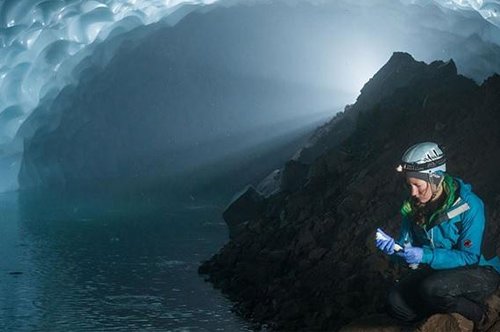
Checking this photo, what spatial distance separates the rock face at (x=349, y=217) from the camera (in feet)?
20.8

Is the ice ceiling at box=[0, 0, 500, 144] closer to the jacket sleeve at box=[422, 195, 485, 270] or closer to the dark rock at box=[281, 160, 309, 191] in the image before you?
the dark rock at box=[281, 160, 309, 191]

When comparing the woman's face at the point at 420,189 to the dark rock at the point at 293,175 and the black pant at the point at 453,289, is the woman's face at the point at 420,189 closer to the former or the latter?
the black pant at the point at 453,289

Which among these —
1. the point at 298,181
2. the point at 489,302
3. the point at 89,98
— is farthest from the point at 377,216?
the point at 89,98

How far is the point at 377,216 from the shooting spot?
7.18 meters

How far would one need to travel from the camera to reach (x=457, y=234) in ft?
13.3

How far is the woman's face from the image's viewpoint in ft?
13.4

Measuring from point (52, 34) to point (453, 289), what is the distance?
11.5 m

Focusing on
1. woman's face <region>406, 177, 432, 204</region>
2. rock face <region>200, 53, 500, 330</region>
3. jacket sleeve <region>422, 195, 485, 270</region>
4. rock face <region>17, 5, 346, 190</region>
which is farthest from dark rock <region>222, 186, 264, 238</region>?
rock face <region>17, 5, 346, 190</region>

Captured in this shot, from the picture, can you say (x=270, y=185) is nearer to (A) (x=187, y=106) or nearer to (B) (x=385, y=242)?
(B) (x=385, y=242)

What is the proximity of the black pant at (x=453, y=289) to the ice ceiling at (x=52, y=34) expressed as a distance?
975 centimetres

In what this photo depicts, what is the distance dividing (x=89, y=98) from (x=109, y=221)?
7379 millimetres

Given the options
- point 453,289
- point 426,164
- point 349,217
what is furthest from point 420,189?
point 349,217

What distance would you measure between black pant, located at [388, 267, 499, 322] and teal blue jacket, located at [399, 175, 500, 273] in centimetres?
7

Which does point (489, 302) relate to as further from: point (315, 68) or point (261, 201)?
point (315, 68)
